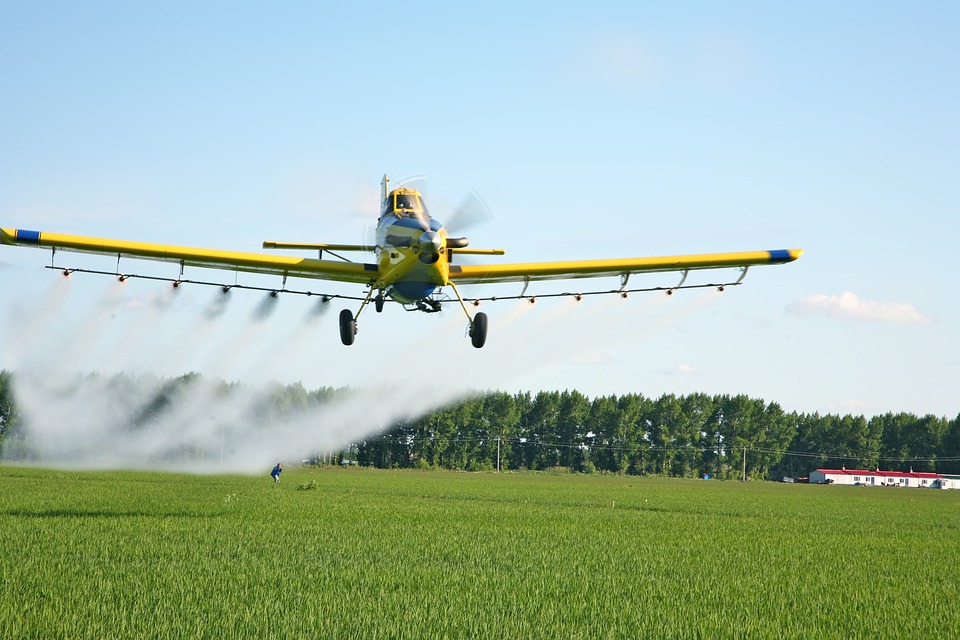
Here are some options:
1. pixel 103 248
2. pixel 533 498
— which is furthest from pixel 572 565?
pixel 533 498

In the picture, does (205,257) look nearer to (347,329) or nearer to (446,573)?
(347,329)

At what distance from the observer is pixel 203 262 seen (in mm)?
30031

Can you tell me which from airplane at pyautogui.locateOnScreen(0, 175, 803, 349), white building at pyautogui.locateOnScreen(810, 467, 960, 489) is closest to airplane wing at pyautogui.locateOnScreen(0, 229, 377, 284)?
airplane at pyautogui.locateOnScreen(0, 175, 803, 349)

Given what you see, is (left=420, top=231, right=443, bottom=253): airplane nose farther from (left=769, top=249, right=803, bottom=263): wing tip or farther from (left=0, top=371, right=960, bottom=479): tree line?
(left=0, top=371, right=960, bottom=479): tree line

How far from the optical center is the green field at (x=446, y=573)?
790 inches

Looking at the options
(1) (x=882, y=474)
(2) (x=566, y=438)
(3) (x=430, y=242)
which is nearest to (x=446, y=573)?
(3) (x=430, y=242)

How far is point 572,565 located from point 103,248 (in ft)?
54.5

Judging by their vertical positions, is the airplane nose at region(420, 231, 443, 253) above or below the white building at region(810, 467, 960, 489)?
above

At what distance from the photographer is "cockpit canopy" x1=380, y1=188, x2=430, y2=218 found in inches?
1078

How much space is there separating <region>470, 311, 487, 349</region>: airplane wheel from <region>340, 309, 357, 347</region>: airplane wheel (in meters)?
3.77

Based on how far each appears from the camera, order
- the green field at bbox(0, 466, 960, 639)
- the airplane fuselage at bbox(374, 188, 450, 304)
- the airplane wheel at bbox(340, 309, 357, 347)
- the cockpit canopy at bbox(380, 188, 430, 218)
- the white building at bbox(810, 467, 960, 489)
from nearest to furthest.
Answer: the green field at bbox(0, 466, 960, 639) < the airplane fuselage at bbox(374, 188, 450, 304) < the cockpit canopy at bbox(380, 188, 430, 218) < the airplane wheel at bbox(340, 309, 357, 347) < the white building at bbox(810, 467, 960, 489)

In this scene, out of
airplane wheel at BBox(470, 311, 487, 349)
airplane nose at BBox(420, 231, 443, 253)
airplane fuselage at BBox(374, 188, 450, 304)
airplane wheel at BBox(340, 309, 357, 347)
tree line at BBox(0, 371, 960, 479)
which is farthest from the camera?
tree line at BBox(0, 371, 960, 479)

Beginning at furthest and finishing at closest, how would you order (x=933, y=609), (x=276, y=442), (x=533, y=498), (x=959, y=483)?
(x=959, y=483) < (x=276, y=442) < (x=533, y=498) < (x=933, y=609)

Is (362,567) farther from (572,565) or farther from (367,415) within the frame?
(367,415)
